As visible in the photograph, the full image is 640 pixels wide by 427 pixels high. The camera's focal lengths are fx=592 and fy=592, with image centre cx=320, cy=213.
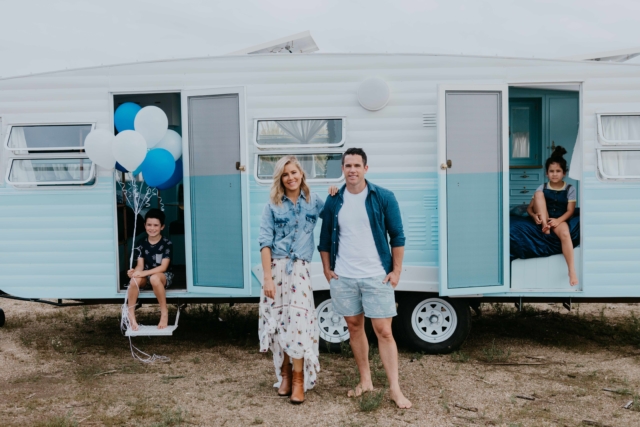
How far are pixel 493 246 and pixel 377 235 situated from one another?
170 centimetres

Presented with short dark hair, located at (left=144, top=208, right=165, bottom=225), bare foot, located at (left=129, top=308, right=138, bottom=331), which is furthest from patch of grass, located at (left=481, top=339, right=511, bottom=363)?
short dark hair, located at (left=144, top=208, right=165, bottom=225)

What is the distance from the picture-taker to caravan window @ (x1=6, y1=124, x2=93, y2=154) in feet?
18.9

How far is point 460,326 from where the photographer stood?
224 inches

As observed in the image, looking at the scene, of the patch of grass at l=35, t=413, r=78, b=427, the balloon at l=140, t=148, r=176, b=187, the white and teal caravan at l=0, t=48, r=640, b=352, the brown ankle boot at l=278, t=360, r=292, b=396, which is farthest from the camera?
the balloon at l=140, t=148, r=176, b=187

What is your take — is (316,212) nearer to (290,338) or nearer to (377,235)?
(377,235)

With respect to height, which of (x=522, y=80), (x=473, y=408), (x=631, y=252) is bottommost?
(x=473, y=408)

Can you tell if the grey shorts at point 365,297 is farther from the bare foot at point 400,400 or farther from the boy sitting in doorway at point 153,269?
the boy sitting in doorway at point 153,269

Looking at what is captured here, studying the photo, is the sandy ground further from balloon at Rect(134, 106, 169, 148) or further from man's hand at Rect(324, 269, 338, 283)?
balloon at Rect(134, 106, 169, 148)

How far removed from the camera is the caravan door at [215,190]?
5.51 meters

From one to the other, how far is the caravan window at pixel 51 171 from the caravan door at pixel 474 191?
11.2 ft

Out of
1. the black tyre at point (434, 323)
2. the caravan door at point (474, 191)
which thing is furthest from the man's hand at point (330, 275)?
the black tyre at point (434, 323)

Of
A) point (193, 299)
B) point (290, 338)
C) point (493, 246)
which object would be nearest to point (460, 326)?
point (493, 246)

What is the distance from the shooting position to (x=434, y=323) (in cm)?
572

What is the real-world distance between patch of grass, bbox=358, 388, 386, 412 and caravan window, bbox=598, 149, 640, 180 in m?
2.97
